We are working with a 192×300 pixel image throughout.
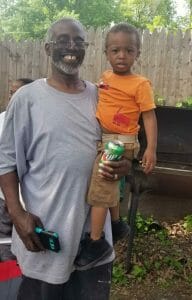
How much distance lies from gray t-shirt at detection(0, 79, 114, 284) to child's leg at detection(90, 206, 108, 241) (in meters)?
0.06

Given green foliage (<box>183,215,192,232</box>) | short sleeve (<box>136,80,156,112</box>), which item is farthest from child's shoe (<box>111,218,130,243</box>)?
green foliage (<box>183,215,192,232</box>)

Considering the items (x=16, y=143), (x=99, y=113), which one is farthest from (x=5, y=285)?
(x=99, y=113)

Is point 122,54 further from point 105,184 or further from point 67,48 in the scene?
point 105,184

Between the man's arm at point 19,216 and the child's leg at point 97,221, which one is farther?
the child's leg at point 97,221

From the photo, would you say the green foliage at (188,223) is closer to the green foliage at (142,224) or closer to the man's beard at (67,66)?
the green foliage at (142,224)

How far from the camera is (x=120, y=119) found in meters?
2.63

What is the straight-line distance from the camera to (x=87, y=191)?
2344 mm

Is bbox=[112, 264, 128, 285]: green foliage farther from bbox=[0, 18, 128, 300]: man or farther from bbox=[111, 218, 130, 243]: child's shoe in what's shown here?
bbox=[0, 18, 128, 300]: man

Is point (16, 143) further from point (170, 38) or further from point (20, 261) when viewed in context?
point (170, 38)

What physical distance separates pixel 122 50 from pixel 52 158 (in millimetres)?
876

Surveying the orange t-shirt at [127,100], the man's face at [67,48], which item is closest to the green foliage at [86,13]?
the orange t-shirt at [127,100]

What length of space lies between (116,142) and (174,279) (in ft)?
9.27

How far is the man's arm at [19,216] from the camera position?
2260 mm

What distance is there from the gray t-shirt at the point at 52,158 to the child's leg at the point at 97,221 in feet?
0.21
